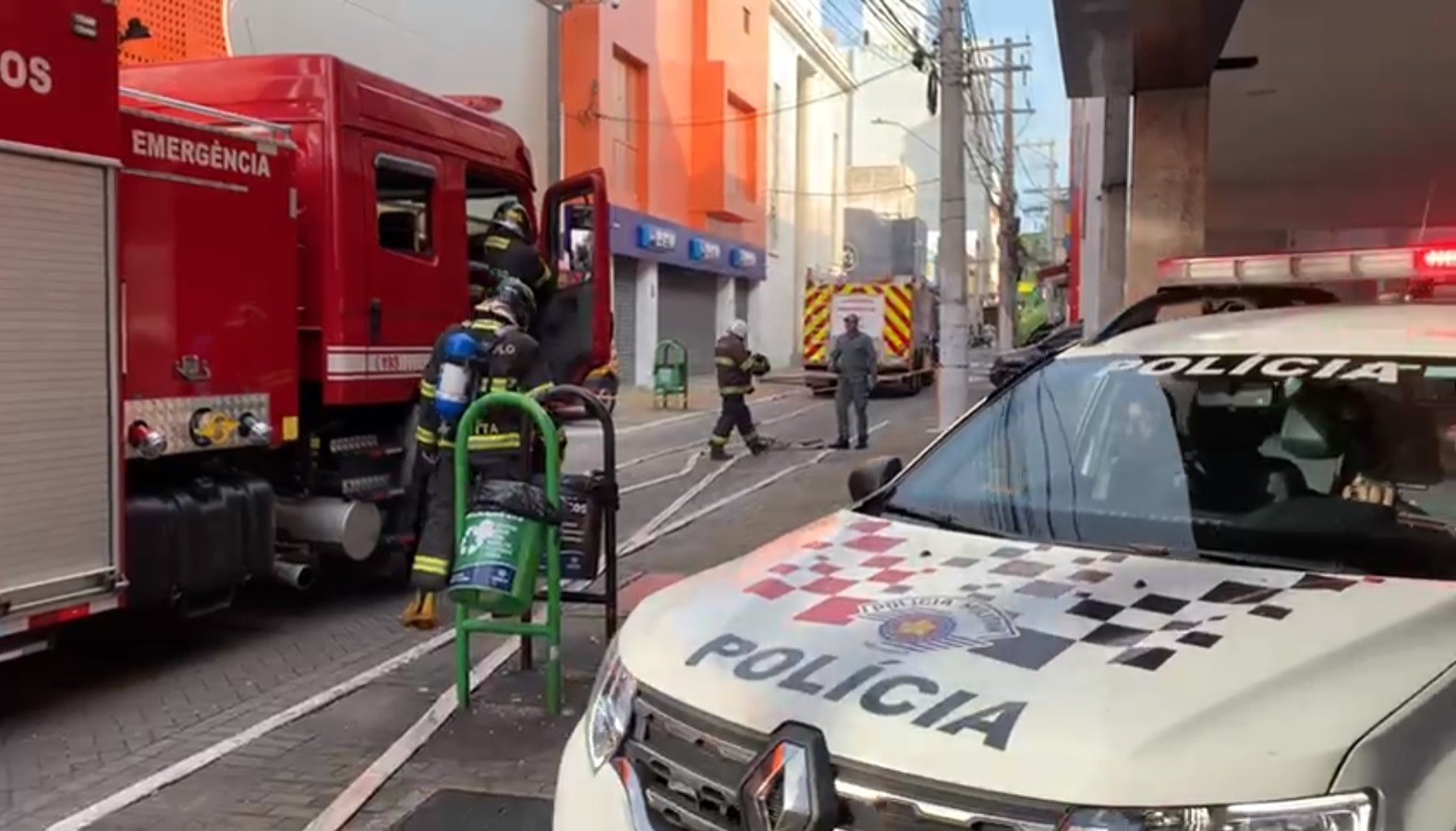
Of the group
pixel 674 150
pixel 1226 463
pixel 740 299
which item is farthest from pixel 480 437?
pixel 740 299

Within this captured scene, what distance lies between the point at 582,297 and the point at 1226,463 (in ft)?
20.5

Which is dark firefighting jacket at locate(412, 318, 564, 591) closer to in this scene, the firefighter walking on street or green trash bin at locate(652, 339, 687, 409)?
the firefighter walking on street

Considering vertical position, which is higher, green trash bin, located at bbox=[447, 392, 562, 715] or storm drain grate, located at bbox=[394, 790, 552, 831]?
green trash bin, located at bbox=[447, 392, 562, 715]

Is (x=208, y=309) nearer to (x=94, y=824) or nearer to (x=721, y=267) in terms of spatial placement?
(x=94, y=824)

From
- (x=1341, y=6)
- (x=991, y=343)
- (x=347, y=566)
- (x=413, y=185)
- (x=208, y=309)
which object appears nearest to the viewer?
(x=208, y=309)

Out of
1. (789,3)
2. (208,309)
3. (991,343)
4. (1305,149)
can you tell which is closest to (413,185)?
(208,309)

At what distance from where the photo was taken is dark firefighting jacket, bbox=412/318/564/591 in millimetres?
6375

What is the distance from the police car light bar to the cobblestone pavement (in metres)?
3.16

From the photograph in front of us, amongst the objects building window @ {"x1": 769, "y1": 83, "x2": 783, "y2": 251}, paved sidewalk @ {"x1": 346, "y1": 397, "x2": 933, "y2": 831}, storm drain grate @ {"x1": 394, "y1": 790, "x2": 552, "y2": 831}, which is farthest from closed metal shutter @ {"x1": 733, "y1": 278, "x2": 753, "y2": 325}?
storm drain grate @ {"x1": 394, "y1": 790, "x2": 552, "y2": 831}

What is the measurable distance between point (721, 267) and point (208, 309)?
27634 millimetres

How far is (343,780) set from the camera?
15.9 feet

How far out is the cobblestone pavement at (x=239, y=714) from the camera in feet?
15.3

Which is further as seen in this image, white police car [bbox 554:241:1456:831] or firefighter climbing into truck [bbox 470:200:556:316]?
firefighter climbing into truck [bbox 470:200:556:316]

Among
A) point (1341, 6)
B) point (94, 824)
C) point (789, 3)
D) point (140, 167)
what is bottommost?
point (94, 824)
